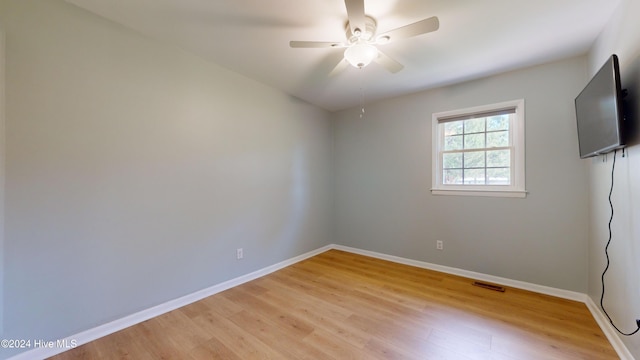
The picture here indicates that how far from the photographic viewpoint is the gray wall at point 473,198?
252 cm

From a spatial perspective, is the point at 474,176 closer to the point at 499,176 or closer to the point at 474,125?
the point at 499,176

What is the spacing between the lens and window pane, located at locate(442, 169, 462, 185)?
324 cm

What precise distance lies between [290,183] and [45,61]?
8.44 ft

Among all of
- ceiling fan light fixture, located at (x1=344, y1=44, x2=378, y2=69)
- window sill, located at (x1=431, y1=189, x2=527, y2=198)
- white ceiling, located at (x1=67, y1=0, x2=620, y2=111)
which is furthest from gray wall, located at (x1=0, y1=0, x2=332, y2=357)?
window sill, located at (x1=431, y1=189, x2=527, y2=198)

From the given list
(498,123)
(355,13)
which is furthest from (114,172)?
(498,123)

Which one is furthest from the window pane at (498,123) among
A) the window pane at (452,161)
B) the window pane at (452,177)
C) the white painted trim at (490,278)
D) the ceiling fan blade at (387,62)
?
the white painted trim at (490,278)

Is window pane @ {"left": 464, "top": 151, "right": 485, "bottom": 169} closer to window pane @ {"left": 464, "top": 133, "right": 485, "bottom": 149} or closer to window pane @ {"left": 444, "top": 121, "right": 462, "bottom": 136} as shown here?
window pane @ {"left": 464, "top": 133, "right": 485, "bottom": 149}

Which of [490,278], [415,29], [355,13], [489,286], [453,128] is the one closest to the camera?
[355,13]

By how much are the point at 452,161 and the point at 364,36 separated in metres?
2.21

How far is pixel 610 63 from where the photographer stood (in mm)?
1503

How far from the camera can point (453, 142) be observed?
3285 millimetres

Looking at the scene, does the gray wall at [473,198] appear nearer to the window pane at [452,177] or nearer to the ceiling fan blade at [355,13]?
the window pane at [452,177]

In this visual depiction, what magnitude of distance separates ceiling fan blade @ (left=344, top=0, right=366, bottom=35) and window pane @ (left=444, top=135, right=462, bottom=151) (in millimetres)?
2221

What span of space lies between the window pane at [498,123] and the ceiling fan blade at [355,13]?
227cm
